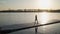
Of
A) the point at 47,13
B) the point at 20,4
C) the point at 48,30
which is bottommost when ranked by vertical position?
the point at 48,30

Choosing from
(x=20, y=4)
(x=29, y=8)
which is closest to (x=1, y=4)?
(x=20, y=4)

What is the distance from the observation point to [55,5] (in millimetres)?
1840

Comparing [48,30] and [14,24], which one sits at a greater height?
[14,24]

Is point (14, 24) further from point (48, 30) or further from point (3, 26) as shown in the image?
point (48, 30)

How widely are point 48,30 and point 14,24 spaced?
0.55m

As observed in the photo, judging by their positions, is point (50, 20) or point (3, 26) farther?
point (50, 20)

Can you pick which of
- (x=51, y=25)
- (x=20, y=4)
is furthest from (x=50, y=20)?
(x=20, y=4)

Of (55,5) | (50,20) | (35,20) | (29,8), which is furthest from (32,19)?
(55,5)

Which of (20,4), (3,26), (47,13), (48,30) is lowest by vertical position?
(48,30)

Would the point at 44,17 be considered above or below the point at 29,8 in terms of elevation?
below

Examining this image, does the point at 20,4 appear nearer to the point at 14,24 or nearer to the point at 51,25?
the point at 14,24

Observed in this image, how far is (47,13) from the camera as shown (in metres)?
1.82

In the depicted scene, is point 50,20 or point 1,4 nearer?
point 1,4

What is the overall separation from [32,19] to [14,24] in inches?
11.4
